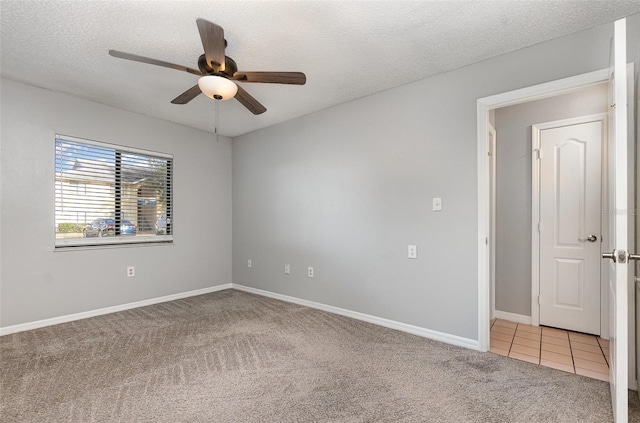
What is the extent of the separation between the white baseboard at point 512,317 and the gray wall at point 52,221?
3830 millimetres

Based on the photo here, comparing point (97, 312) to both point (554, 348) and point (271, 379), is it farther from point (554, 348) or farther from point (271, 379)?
point (554, 348)

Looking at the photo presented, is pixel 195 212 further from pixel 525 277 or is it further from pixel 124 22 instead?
pixel 525 277

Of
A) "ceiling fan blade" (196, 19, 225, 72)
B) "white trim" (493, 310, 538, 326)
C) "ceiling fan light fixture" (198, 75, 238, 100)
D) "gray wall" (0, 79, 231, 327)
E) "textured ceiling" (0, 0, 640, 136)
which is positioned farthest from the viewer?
"white trim" (493, 310, 538, 326)

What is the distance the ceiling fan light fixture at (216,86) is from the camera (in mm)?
2119

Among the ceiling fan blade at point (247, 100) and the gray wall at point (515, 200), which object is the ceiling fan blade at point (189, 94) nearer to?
the ceiling fan blade at point (247, 100)

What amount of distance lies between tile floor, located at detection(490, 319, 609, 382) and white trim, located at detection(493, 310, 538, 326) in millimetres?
80

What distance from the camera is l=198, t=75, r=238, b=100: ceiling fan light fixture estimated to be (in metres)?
2.12

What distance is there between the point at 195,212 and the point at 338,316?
2.56 metres


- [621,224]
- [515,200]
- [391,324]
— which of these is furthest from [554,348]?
[621,224]

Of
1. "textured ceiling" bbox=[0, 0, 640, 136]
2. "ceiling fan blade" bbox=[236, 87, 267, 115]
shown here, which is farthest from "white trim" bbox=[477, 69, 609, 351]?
"ceiling fan blade" bbox=[236, 87, 267, 115]

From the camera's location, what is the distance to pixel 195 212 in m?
4.51

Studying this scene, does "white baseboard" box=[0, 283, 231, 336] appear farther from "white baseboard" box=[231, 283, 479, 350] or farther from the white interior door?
the white interior door

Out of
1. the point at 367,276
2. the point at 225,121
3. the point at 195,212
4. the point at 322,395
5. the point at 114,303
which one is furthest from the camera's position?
the point at 195,212

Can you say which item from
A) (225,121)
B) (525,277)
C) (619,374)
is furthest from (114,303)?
(525,277)
